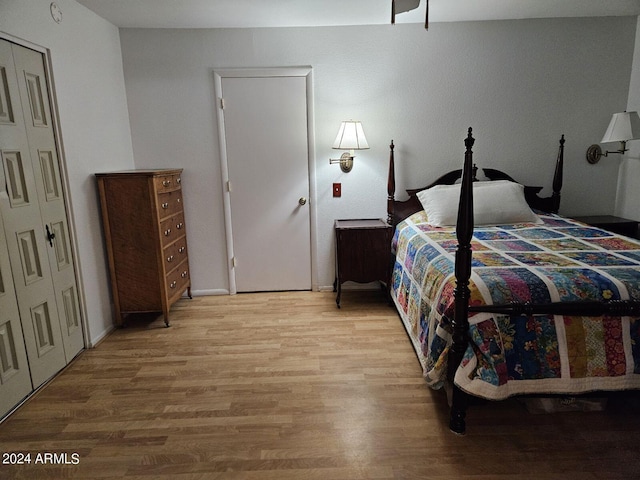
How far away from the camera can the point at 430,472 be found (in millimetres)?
1676

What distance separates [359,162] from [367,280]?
3.52 ft

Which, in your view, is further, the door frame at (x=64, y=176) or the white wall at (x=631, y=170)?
the white wall at (x=631, y=170)

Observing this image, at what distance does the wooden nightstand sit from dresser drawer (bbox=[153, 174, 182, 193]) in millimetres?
1409

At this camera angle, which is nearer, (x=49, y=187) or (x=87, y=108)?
(x=49, y=187)

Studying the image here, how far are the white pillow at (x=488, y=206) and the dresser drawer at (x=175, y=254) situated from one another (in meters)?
2.12

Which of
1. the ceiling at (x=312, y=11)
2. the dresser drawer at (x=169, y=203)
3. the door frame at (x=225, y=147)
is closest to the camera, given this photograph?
the ceiling at (x=312, y=11)

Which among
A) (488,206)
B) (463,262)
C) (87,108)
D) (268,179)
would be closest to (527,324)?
(463,262)

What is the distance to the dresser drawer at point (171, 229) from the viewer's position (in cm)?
310

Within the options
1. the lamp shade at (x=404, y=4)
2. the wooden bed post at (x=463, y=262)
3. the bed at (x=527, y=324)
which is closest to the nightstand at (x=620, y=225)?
the bed at (x=527, y=324)

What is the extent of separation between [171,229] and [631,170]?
158 inches

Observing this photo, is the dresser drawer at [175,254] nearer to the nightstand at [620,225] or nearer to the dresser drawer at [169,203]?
the dresser drawer at [169,203]

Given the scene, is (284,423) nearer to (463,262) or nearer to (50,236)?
(463,262)

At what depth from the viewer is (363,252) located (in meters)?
3.38

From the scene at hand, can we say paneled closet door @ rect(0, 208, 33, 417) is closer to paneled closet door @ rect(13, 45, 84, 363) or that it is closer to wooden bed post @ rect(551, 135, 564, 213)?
paneled closet door @ rect(13, 45, 84, 363)
